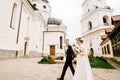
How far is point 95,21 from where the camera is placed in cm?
3219

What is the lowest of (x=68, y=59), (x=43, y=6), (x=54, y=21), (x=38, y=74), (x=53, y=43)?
(x=38, y=74)

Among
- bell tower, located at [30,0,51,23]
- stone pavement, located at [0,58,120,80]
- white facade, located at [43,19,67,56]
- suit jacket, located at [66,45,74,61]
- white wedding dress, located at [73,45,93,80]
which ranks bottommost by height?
stone pavement, located at [0,58,120,80]

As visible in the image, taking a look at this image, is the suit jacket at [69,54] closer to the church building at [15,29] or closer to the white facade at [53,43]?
the church building at [15,29]

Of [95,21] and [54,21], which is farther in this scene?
[54,21]

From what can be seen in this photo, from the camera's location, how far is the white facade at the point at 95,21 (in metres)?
29.9

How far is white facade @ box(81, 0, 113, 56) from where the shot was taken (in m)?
29.9

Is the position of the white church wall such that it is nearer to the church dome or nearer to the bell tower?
the church dome

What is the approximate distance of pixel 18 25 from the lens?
18.5 m

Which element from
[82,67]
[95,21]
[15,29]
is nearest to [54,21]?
[95,21]

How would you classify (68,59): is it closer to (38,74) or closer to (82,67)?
(82,67)

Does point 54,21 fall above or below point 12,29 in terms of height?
above

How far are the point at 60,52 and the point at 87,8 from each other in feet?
52.9

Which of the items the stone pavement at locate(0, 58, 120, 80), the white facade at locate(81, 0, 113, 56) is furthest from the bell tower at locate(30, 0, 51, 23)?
the stone pavement at locate(0, 58, 120, 80)

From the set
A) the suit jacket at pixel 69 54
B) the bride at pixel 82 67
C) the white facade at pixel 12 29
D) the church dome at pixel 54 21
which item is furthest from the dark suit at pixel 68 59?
the church dome at pixel 54 21
